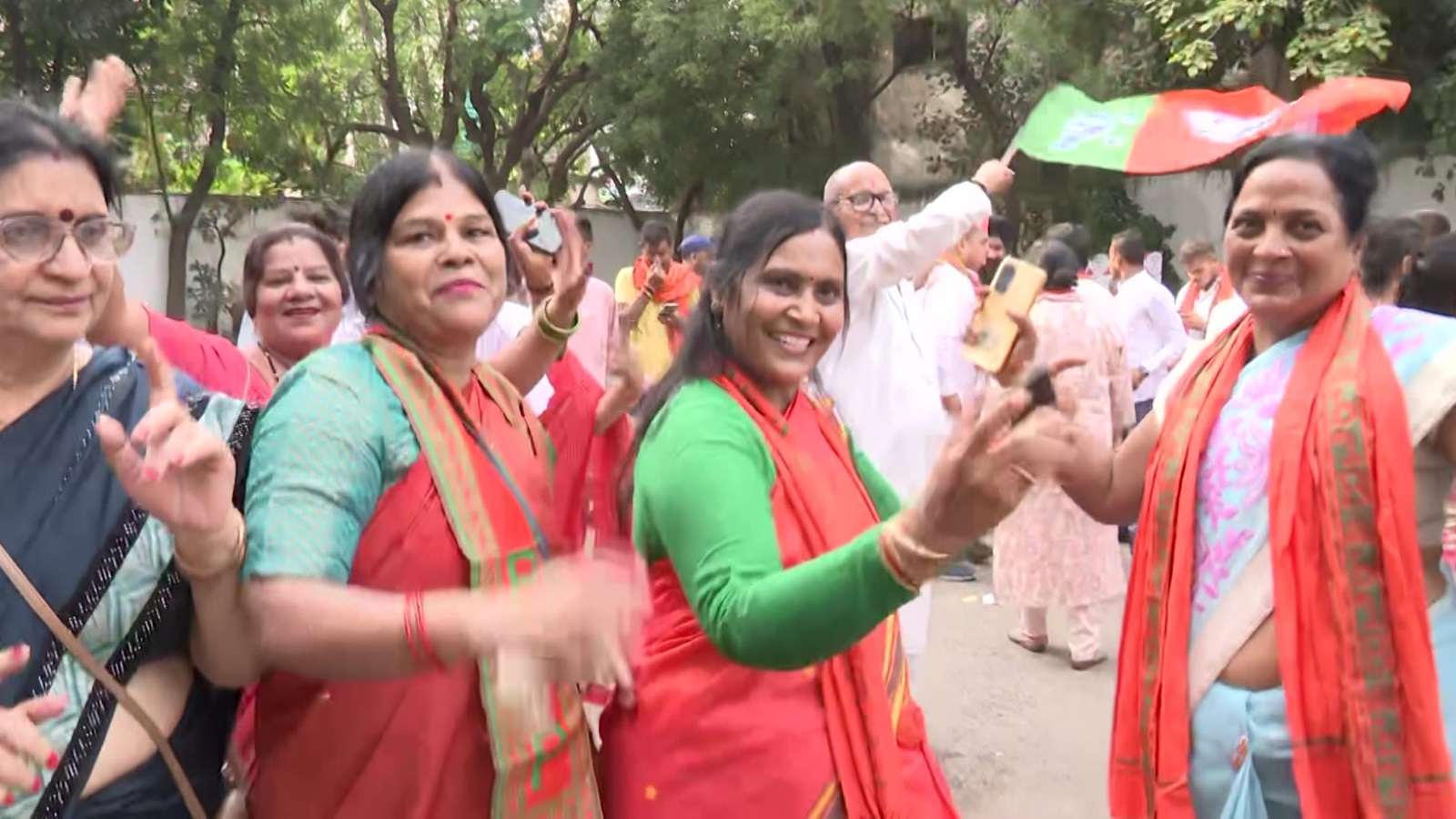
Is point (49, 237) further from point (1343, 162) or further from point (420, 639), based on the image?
point (1343, 162)

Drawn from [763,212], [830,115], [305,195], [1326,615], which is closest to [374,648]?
[763,212]

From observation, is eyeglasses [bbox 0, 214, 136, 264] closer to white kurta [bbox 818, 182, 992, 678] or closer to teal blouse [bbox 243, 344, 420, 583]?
teal blouse [bbox 243, 344, 420, 583]

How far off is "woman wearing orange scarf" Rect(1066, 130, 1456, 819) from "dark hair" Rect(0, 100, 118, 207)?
1339 mm

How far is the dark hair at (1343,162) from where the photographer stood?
1919 mm

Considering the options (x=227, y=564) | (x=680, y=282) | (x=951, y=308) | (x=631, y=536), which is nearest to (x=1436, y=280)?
(x=951, y=308)

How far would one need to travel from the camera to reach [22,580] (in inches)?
51.1

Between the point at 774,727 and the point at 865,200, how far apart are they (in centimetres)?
230

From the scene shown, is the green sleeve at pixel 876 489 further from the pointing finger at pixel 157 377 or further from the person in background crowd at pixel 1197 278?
the person in background crowd at pixel 1197 278

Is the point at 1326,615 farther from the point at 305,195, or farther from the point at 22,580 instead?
the point at 305,195

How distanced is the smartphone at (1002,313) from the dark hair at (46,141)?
119cm

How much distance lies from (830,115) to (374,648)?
51.1ft

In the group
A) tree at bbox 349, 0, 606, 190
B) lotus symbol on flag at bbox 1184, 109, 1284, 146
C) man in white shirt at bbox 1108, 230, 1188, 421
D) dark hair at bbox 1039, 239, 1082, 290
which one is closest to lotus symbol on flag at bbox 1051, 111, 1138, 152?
lotus symbol on flag at bbox 1184, 109, 1284, 146

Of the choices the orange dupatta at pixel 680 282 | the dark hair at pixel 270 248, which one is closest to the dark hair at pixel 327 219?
the dark hair at pixel 270 248

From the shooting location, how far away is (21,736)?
45.4 inches
